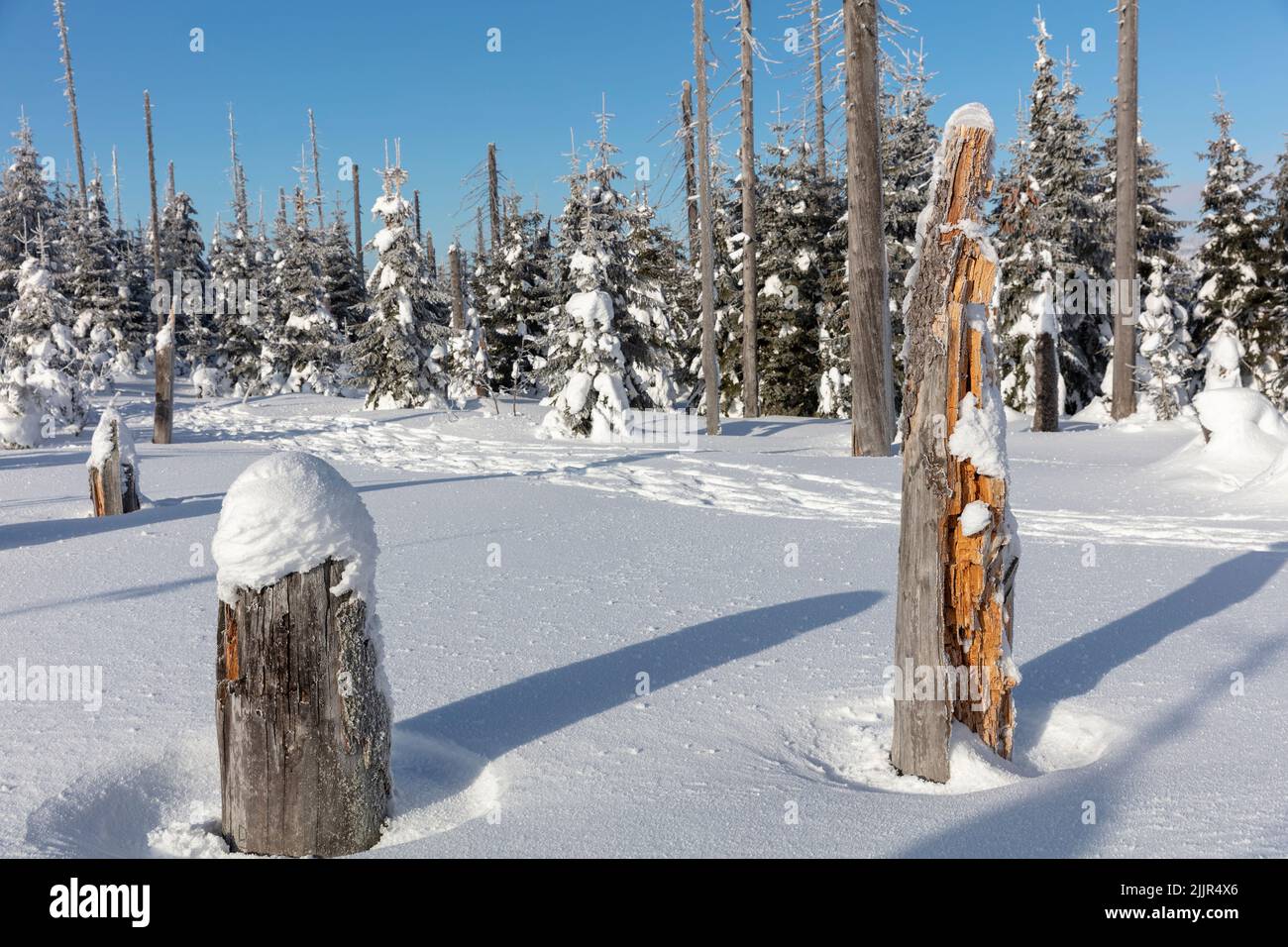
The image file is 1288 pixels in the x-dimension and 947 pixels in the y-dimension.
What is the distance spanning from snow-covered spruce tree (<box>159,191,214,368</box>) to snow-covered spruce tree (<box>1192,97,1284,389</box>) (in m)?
39.7

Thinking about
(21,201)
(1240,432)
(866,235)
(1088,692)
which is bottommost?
(1088,692)

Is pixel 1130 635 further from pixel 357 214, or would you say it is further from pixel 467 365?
pixel 357 214

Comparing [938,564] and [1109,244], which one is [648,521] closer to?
[938,564]

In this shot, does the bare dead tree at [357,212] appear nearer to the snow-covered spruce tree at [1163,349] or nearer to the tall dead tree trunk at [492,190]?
the tall dead tree trunk at [492,190]

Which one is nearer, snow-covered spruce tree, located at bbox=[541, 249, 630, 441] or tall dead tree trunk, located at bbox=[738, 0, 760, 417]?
snow-covered spruce tree, located at bbox=[541, 249, 630, 441]

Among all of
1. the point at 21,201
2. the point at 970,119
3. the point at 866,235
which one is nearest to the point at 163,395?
the point at 866,235

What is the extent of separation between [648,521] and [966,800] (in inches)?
236

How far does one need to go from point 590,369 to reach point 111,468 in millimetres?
10884

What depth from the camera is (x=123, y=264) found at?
44500 millimetres

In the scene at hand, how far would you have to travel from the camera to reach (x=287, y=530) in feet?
9.77

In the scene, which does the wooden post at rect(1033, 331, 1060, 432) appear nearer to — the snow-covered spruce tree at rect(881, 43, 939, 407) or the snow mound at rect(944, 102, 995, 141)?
the snow-covered spruce tree at rect(881, 43, 939, 407)

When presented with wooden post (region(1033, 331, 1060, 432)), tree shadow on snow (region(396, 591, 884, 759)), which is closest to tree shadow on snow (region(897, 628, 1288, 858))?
tree shadow on snow (region(396, 591, 884, 759))

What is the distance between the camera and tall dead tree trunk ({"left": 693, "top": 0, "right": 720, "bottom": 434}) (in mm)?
19000
